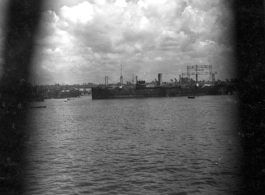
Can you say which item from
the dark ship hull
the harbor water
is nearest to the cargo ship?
the dark ship hull

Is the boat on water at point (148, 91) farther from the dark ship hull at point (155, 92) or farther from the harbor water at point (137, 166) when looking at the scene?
the harbor water at point (137, 166)

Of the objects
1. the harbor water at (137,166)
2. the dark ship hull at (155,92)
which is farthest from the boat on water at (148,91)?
the harbor water at (137,166)

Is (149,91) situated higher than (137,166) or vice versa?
(149,91)

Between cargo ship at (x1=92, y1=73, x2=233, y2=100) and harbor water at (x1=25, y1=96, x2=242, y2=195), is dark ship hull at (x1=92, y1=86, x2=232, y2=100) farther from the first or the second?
harbor water at (x1=25, y1=96, x2=242, y2=195)

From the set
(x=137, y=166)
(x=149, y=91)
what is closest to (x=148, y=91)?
(x=149, y=91)

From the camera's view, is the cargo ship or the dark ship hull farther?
the cargo ship

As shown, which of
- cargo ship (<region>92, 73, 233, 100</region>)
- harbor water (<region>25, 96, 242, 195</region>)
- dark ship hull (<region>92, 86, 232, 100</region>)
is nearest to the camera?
harbor water (<region>25, 96, 242, 195</region>)

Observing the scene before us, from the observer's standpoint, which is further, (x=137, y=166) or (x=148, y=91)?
(x=148, y=91)

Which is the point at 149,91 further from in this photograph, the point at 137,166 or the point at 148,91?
the point at 137,166
